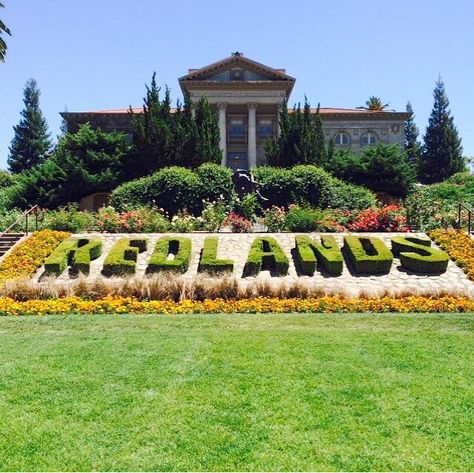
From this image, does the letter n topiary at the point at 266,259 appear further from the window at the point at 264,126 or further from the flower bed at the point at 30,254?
the window at the point at 264,126

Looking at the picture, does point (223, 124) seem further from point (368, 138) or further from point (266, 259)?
point (266, 259)

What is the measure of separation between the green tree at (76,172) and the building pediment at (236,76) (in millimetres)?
15756

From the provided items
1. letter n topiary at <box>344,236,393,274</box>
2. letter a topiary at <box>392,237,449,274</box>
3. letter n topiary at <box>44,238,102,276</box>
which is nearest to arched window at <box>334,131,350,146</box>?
letter a topiary at <box>392,237,449,274</box>

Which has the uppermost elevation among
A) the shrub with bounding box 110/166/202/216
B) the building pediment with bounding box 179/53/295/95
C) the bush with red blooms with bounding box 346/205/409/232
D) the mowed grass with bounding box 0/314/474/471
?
the building pediment with bounding box 179/53/295/95

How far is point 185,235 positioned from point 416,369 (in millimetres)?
11782

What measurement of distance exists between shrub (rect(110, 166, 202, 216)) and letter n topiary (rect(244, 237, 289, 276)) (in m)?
7.58

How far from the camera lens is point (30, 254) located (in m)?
15.5

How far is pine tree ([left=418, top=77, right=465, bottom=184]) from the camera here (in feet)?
183

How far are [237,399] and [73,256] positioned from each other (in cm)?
1118

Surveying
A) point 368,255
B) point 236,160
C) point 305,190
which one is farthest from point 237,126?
point 368,255

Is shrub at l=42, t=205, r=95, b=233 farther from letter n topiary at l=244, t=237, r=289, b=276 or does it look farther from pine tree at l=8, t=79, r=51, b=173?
pine tree at l=8, t=79, r=51, b=173

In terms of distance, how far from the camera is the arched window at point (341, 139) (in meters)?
49.6

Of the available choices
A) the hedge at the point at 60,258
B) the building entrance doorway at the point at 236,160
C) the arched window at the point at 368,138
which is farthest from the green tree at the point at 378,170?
the hedge at the point at 60,258

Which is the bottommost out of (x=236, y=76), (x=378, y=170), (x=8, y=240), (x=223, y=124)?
(x=8, y=240)
